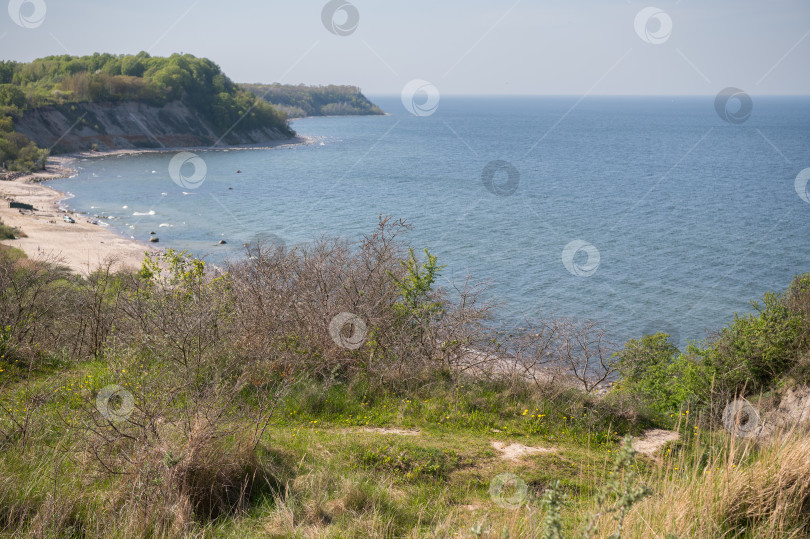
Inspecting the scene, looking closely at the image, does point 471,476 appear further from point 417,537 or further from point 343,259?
point 343,259

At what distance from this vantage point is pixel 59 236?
146 feet

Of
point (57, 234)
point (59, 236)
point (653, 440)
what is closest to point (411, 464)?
point (653, 440)

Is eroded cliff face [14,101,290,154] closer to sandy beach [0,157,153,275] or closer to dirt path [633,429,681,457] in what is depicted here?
sandy beach [0,157,153,275]

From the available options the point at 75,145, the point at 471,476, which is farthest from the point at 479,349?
the point at 75,145

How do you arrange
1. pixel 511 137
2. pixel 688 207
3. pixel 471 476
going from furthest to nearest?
pixel 511 137
pixel 688 207
pixel 471 476

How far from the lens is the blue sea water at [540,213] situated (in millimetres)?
35562

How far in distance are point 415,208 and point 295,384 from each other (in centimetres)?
4716

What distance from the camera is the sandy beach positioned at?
38312mm

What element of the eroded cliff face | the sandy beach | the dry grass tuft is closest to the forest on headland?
the eroded cliff face

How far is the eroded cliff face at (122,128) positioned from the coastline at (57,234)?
21.2 m

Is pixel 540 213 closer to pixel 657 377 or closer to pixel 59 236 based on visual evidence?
pixel 657 377

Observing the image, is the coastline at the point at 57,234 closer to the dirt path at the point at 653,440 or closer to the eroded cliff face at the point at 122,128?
the eroded cliff face at the point at 122,128

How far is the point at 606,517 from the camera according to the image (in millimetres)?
4410

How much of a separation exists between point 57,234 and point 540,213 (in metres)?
43.6
